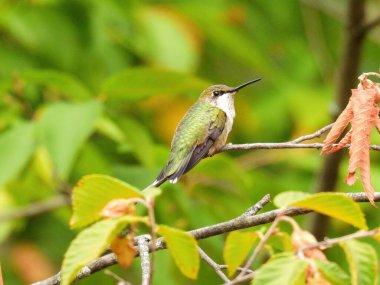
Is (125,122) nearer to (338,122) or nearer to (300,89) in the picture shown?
(338,122)

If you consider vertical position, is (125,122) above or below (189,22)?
below

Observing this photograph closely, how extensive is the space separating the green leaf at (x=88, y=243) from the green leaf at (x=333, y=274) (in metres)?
0.40

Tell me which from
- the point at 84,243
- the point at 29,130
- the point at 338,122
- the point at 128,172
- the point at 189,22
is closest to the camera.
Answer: the point at 84,243

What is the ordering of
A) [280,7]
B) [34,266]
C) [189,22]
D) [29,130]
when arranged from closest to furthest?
[29,130] < [34,266] < [189,22] < [280,7]

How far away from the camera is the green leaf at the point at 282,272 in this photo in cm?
193

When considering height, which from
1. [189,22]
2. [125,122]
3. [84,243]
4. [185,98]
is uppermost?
[189,22]

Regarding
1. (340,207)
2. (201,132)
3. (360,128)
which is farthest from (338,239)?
(201,132)

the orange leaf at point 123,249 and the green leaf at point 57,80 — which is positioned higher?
the green leaf at point 57,80

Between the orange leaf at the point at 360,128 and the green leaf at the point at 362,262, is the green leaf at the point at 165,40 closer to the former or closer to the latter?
the orange leaf at the point at 360,128

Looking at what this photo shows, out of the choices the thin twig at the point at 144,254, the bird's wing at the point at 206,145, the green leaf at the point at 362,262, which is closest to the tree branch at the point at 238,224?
the thin twig at the point at 144,254

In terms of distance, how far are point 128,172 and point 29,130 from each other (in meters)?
0.72

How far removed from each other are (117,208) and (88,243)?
0.37ft

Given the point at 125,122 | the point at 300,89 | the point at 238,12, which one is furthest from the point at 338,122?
the point at 238,12

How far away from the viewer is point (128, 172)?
514 cm
